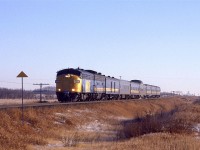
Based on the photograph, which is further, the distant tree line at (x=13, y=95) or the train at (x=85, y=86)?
the distant tree line at (x=13, y=95)

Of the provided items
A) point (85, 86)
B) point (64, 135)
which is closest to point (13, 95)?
point (85, 86)

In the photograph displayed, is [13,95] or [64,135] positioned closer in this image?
[64,135]

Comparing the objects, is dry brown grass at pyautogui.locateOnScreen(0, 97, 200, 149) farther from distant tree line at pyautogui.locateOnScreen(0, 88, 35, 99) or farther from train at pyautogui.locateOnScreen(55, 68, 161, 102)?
distant tree line at pyautogui.locateOnScreen(0, 88, 35, 99)

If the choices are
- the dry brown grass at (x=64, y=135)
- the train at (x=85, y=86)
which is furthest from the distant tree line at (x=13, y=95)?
the dry brown grass at (x=64, y=135)

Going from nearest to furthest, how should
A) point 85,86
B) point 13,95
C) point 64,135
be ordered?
point 64,135, point 85,86, point 13,95

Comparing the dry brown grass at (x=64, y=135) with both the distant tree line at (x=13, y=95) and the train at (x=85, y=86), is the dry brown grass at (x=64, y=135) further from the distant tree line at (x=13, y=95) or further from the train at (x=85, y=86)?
the distant tree line at (x=13, y=95)

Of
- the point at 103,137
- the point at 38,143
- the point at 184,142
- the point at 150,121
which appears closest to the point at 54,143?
the point at 38,143

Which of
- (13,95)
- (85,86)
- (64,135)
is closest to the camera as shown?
(64,135)

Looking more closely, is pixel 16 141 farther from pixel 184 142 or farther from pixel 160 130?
pixel 160 130

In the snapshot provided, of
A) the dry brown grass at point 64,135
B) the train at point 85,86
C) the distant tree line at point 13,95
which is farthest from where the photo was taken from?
the distant tree line at point 13,95

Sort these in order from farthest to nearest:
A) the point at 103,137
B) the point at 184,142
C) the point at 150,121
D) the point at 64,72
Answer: the point at 64,72, the point at 150,121, the point at 103,137, the point at 184,142

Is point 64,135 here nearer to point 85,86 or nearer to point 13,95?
point 85,86

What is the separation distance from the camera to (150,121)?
29094mm

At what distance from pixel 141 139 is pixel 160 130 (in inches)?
176
